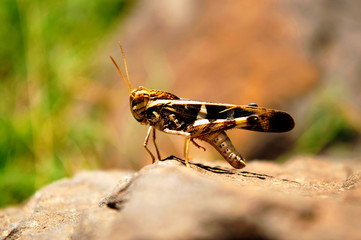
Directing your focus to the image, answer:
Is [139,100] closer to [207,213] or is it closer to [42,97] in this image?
[207,213]

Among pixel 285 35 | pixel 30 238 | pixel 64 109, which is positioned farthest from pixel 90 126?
pixel 30 238

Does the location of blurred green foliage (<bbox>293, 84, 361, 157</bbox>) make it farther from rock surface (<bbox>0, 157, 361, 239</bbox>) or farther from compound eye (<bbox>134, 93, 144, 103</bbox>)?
rock surface (<bbox>0, 157, 361, 239</bbox>)

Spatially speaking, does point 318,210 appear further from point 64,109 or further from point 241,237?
point 64,109

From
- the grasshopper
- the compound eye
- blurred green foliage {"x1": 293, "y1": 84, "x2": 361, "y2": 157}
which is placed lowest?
blurred green foliage {"x1": 293, "y1": 84, "x2": 361, "y2": 157}

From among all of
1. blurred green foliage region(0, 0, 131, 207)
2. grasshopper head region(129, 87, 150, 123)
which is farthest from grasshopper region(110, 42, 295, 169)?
blurred green foliage region(0, 0, 131, 207)

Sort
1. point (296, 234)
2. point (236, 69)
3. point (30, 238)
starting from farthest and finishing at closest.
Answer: point (236, 69) → point (30, 238) → point (296, 234)

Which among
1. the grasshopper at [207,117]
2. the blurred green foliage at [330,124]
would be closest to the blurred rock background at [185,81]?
the blurred green foliage at [330,124]

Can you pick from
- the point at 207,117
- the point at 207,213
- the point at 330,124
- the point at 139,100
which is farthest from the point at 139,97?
the point at 330,124
